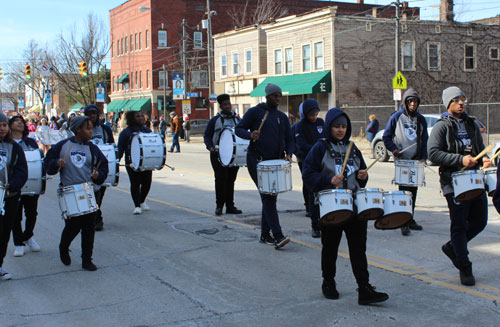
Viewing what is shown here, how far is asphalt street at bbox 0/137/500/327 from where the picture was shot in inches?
212

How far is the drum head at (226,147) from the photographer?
9969 millimetres

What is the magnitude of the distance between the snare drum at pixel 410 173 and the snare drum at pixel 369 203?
3.46 m

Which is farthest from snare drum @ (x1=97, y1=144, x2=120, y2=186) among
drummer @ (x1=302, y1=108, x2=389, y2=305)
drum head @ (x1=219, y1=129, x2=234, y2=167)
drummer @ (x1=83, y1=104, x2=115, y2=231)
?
drummer @ (x1=302, y1=108, x2=389, y2=305)

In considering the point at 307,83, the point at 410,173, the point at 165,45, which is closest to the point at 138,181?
the point at 410,173

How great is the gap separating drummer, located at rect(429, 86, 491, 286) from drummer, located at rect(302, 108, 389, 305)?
3.51 ft

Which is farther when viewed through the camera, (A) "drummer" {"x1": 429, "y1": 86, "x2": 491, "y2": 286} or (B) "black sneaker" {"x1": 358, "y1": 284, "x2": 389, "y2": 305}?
(A) "drummer" {"x1": 429, "y1": 86, "x2": 491, "y2": 286}

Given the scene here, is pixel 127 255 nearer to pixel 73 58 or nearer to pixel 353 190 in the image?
pixel 353 190

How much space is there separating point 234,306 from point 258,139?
296 cm

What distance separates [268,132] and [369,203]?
3.05 meters

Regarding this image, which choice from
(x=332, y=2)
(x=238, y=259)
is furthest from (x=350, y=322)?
(x=332, y=2)

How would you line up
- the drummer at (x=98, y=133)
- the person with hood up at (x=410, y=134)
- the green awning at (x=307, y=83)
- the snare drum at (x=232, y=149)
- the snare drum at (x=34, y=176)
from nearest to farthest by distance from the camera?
the snare drum at (x=34, y=176) → the person with hood up at (x=410, y=134) → the drummer at (x=98, y=133) → the snare drum at (x=232, y=149) → the green awning at (x=307, y=83)

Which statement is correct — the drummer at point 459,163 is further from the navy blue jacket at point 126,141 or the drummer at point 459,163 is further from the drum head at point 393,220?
the navy blue jacket at point 126,141

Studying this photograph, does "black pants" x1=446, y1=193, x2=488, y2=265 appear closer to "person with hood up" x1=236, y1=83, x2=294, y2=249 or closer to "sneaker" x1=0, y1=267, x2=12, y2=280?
"person with hood up" x1=236, y1=83, x2=294, y2=249

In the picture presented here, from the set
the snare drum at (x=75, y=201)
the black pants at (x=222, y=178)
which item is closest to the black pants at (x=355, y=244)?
the snare drum at (x=75, y=201)
